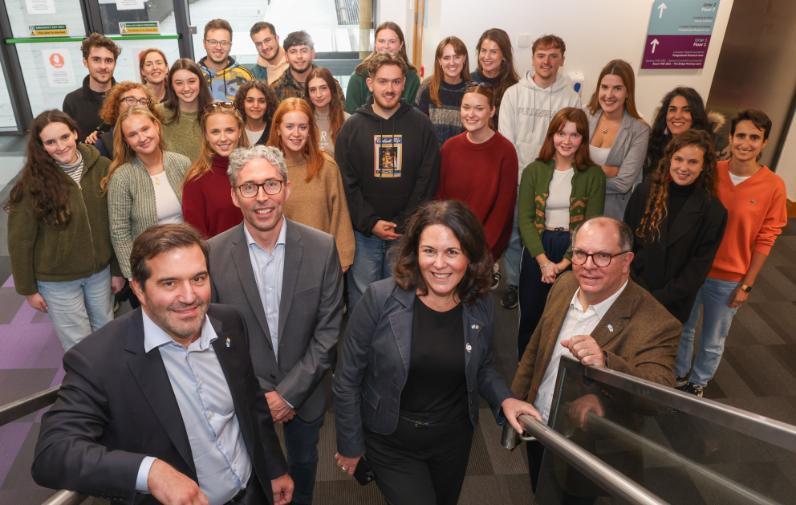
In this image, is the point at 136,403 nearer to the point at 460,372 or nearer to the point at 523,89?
the point at 460,372

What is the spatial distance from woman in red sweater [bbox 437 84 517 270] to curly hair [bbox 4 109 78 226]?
2.25 m

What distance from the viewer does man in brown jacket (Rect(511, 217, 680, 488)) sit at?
2.14 meters

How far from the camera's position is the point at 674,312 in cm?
333

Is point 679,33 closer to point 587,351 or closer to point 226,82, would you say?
point 226,82

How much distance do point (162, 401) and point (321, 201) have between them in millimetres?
1850

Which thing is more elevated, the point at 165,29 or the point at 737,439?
the point at 165,29

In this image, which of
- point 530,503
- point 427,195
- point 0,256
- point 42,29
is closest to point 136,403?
point 530,503

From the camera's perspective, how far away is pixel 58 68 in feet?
25.3

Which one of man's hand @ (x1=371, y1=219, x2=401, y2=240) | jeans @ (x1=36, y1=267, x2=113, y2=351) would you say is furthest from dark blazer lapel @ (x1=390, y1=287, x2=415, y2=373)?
jeans @ (x1=36, y1=267, x2=113, y2=351)

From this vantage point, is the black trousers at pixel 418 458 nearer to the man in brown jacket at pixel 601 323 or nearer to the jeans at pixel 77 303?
the man in brown jacket at pixel 601 323

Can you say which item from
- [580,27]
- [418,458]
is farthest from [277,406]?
[580,27]

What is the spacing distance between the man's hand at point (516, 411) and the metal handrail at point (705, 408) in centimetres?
22

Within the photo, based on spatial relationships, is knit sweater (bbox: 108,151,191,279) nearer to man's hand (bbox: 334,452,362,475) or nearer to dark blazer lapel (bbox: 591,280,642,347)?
man's hand (bbox: 334,452,362,475)

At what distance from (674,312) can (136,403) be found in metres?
2.87
